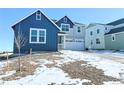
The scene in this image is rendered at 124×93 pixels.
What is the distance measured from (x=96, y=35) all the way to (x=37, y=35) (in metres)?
16.9

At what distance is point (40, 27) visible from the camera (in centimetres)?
2053

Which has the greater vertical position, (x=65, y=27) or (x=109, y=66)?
(x=65, y=27)

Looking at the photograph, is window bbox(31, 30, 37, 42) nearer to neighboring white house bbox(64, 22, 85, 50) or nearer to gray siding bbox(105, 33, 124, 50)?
neighboring white house bbox(64, 22, 85, 50)

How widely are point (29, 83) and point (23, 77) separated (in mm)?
1170

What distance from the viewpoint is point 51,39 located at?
68.2ft

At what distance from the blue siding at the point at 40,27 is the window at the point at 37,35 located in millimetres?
354

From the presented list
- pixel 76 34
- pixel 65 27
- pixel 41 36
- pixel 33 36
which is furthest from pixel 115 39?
pixel 33 36

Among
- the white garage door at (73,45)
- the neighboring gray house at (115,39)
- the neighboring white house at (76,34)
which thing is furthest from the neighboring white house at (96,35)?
the white garage door at (73,45)

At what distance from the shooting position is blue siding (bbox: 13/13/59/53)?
19.9m

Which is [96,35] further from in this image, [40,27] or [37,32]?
[37,32]

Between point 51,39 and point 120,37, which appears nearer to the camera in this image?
point 51,39
